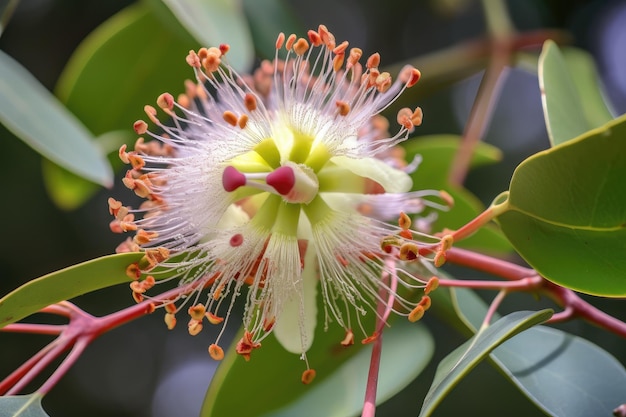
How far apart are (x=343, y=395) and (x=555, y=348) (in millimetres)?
288

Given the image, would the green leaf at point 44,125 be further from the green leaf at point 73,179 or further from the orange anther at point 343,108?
the orange anther at point 343,108

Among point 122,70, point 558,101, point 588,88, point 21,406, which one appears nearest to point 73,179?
point 122,70

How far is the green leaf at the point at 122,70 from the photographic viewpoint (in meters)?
1.54

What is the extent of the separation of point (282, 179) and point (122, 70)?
865mm

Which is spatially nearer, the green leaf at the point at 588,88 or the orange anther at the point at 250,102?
the orange anther at the point at 250,102

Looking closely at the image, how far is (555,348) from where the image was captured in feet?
3.27

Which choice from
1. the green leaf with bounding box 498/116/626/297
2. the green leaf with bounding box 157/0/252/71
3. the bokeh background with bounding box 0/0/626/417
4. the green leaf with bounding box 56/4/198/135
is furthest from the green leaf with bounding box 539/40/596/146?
the bokeh background with bounding box 0/0/626/417

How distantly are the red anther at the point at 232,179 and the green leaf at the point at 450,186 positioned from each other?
0.50 metres

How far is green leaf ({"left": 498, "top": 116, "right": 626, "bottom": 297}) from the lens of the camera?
0.71m

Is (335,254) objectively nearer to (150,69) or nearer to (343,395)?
(343,395)

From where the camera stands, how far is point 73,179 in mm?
1530

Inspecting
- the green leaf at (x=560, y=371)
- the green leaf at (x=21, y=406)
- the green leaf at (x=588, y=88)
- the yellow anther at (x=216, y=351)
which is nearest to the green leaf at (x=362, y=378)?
the green leaf at (x=560, y=371)

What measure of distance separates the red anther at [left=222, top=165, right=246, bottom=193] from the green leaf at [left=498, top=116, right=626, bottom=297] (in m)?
0.29

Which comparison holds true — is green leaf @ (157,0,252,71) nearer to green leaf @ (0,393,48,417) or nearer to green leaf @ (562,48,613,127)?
green leaf @ (0,393,48,417)
